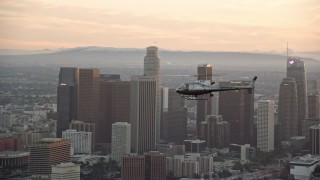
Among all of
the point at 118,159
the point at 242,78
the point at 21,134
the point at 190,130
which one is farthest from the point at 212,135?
the point at 242,78

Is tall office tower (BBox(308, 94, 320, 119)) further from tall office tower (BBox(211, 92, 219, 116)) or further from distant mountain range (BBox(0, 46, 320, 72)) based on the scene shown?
tall office tower (BBox(211, 92, 219, 116))

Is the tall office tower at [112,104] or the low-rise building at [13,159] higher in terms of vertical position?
the tall office tower at [112,104]

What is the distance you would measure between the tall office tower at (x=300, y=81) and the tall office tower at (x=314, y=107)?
0.09 m

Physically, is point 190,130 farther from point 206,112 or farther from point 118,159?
point 118,159

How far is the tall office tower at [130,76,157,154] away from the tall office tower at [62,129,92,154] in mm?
1026

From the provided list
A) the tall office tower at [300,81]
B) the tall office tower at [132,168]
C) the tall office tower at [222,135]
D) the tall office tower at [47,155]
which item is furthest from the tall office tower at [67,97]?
the tall office tower at [300,81]

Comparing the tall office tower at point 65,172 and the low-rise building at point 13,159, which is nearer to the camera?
the tall office tower at point 65,172

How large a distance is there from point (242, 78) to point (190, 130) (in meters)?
6.00

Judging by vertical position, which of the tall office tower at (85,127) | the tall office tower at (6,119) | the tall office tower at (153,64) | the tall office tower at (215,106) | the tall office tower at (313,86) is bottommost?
the tall office tower at (85,127)

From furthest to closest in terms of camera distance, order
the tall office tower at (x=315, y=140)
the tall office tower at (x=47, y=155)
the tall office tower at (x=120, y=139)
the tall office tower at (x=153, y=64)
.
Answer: the tall office tower at (x=153, y=64)
the tall office tower at (x=120, y=139)
the tall office tower at (x=315, y=140)
the tall office tower at (x=47, y=155)

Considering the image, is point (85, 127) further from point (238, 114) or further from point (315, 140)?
point (315, 140)

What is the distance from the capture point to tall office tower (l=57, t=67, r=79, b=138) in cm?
1752

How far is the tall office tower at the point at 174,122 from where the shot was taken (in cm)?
1730

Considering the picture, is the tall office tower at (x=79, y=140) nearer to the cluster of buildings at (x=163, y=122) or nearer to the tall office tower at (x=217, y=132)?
the cluster of buildings at (x=163, y=122)
